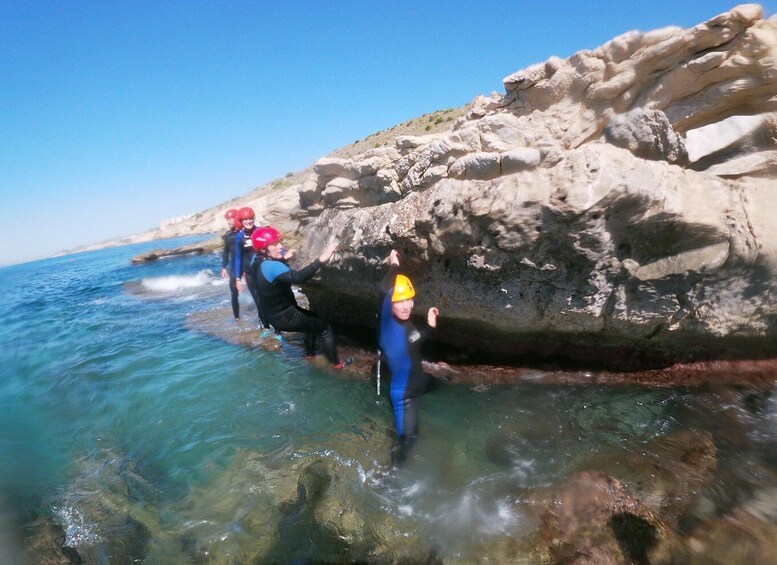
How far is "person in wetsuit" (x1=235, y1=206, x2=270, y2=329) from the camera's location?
7156mm

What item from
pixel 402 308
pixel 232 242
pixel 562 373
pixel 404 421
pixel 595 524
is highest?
pixel 232 242

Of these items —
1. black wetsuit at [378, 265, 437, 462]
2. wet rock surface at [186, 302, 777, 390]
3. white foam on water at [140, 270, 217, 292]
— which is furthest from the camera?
white foam on water at [140, 270, 217, 292]

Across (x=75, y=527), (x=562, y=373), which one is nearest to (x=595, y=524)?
(x=562, y=373)

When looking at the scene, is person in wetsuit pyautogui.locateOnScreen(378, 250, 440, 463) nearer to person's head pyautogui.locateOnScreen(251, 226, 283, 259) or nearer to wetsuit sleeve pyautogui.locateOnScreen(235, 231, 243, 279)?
person's head pyautogui.locateOnScreen(251, 226, 283, 259)

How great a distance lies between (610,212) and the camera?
4.05m

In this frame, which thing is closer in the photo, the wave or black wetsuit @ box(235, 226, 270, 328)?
black wetsuit @ box(235, 226, 270, 328)

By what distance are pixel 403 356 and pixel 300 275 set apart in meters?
1.95

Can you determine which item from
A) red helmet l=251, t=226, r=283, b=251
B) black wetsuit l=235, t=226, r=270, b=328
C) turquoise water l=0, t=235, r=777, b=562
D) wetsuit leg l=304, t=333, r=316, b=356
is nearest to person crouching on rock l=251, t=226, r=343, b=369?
red helmet l=251, t=226, r=283, b=251

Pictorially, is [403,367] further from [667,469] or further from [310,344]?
[310,344]

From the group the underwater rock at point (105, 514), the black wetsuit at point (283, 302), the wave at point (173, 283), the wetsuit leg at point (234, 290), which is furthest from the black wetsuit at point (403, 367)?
the wave at point (173, 283)

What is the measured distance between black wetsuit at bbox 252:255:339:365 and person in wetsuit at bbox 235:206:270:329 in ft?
1.63

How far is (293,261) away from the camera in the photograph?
742cm

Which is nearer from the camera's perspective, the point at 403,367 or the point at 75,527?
A: the point at 75,527

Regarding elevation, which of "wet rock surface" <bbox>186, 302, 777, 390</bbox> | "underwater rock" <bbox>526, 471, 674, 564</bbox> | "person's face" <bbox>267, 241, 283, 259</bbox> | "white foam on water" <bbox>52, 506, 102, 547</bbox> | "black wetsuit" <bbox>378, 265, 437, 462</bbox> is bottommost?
Result: "white foam on water" <bbox>52, 506, 102, 547</bbox>
